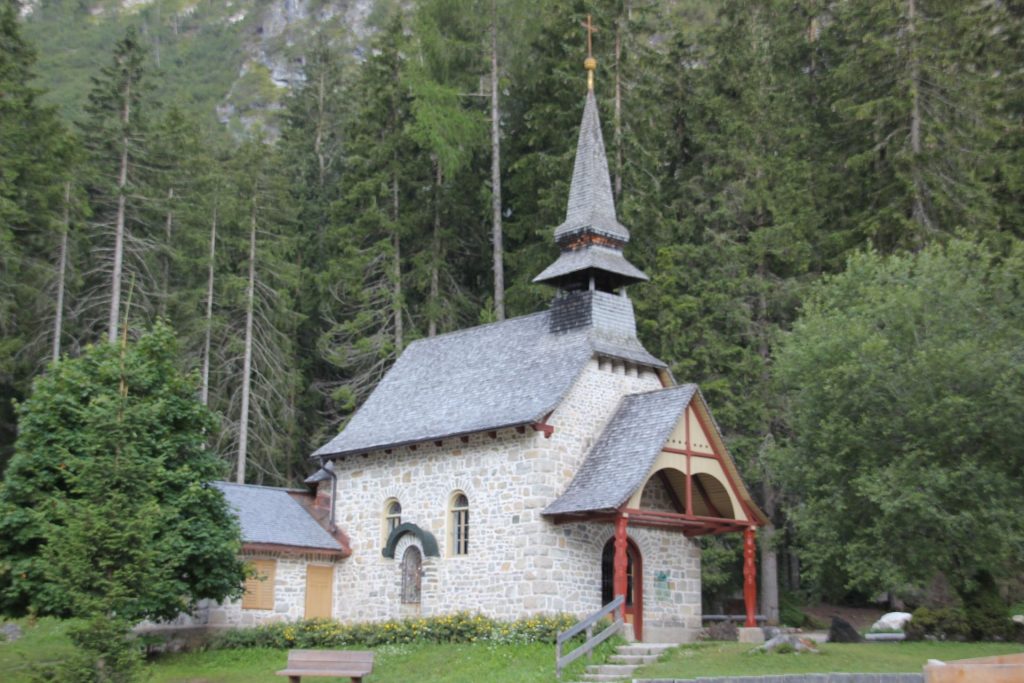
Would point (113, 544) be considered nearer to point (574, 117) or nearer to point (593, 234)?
point (593, 234)

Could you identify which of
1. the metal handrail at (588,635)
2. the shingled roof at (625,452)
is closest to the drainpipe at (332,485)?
the shingled roof at (625,452)

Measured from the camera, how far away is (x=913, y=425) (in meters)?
21.4

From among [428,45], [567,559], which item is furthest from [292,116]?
[567,559]

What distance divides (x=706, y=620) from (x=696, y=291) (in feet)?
29.6

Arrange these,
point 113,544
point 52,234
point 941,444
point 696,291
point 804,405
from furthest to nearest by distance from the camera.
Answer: point 52,234, point 696,291, point 804,405, point 941,444, point 113,544

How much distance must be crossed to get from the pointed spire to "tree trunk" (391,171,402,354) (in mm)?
10572

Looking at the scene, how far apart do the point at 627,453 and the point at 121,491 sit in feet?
32.0

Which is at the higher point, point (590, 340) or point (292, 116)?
point (292, 116)

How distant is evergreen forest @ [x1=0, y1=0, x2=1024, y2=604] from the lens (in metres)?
22.0

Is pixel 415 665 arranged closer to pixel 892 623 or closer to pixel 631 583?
pixel 631 583

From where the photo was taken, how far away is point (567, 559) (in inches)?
873

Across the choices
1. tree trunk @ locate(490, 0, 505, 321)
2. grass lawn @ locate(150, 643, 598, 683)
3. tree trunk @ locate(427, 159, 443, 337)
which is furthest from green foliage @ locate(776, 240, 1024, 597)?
tree trunk @ locate(427, 159, 443, 337)

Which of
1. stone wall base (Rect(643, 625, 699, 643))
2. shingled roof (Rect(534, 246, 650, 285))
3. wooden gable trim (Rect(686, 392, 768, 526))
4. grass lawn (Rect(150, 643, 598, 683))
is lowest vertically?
grass lawn (Rect(150, 643, 598, 683))

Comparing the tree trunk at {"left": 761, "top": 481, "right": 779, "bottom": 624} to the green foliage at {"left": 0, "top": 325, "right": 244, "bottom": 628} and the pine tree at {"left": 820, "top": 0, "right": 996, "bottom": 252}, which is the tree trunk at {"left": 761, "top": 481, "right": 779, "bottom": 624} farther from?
the green foliage at {"left": 0, "top": 325, "right": 244, "bottom": 628}
